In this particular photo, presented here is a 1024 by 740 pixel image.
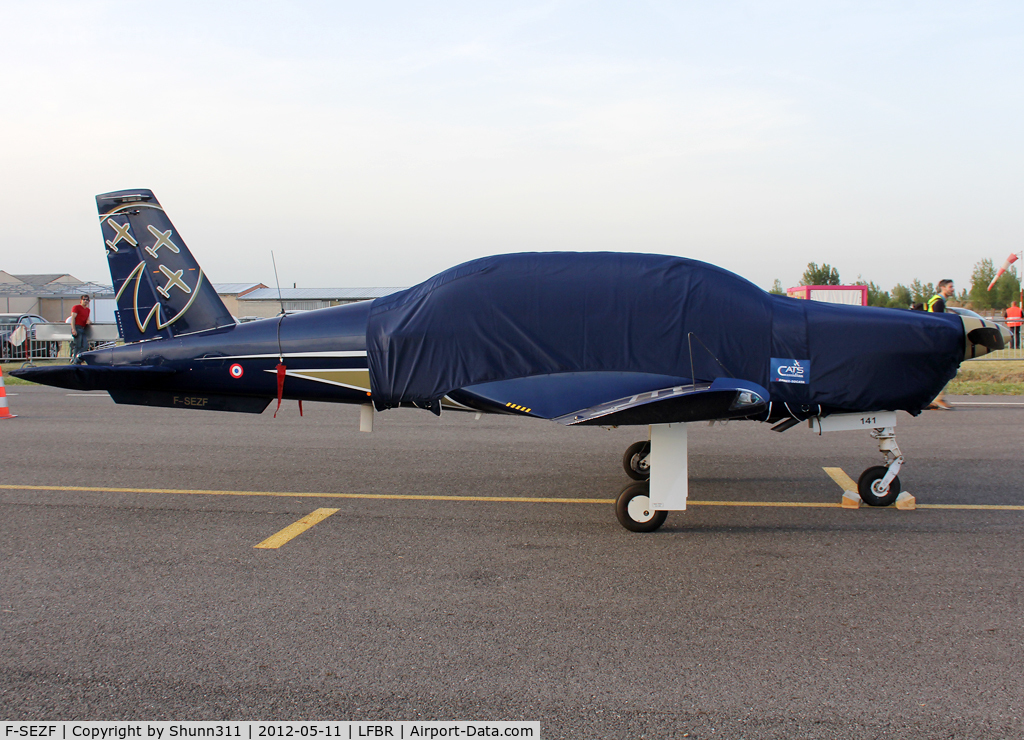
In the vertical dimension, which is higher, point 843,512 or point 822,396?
point 822,396

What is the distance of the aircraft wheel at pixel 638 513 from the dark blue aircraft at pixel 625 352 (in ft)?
0.03

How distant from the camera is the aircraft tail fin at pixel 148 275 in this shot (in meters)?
6.82

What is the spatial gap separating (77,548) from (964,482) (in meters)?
7.89

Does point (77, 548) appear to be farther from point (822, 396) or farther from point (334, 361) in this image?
point (822, 396)

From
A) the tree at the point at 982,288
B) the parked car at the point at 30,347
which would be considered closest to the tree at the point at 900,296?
the tree at the point at 982,288

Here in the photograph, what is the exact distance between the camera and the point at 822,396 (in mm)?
5812

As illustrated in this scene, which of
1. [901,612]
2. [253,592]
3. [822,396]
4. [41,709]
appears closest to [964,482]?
[822,396]

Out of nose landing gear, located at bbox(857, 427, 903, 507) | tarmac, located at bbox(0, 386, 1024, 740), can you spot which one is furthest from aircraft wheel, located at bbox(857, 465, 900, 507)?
tarmac, located at bbox(0, 386, 1024, 740)

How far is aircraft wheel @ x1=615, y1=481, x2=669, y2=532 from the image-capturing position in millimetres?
5633

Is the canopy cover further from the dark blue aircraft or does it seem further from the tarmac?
the tarmac

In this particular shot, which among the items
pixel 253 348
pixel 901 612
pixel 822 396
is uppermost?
pixel 253 348

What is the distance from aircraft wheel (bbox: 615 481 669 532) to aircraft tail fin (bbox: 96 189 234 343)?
405 cm

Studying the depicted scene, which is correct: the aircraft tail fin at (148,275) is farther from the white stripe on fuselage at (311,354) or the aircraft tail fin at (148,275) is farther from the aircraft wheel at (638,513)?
the aircraft wheel at (638,513)

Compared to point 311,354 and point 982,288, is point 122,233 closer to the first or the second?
point 311,354
